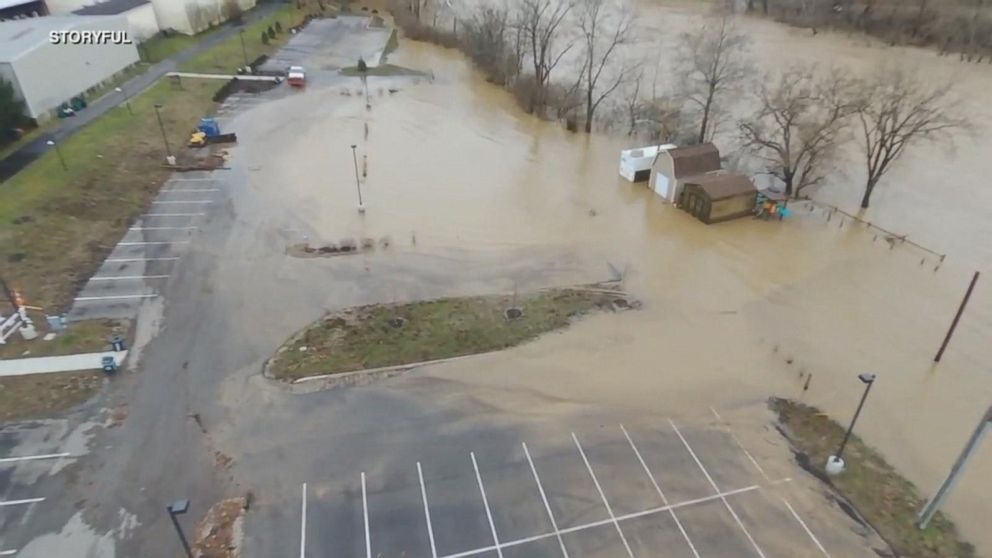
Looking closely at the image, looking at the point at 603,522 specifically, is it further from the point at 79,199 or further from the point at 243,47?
the point at 243,47

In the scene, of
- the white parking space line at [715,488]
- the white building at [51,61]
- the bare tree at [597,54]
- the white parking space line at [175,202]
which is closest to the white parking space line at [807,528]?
the white parking space line at [715,488]

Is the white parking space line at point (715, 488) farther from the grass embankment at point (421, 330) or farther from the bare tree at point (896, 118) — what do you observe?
the bare tree at point (896, 118)

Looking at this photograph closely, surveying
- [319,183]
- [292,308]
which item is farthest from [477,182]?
[292,308]

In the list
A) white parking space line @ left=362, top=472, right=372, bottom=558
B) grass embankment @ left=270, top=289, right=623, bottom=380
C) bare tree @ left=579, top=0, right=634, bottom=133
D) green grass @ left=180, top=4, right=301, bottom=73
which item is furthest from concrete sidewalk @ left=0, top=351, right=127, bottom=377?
green grass @ left=180, top=4, right=301, bottom=73

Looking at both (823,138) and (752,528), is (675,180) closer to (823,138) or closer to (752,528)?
(823,138)

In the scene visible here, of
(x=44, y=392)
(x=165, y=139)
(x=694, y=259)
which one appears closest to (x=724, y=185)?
(x=694, y=259)

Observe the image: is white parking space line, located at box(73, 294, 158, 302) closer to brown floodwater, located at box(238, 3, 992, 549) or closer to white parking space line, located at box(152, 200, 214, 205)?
brown floodwater, located at box(238, 3, 992, 549)
